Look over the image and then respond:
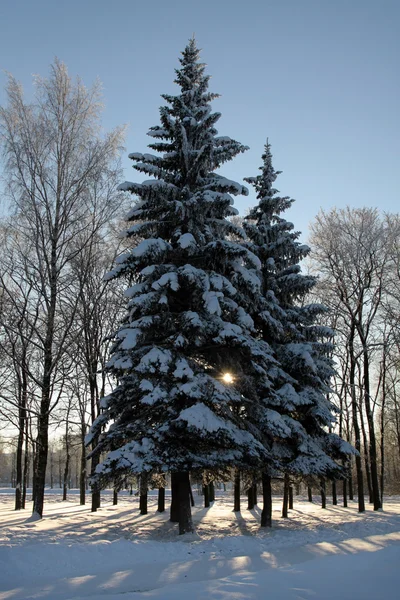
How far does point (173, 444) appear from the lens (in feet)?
38.1

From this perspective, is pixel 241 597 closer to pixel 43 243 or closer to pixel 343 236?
pixel 43 243

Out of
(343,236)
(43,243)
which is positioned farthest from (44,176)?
(343,236)

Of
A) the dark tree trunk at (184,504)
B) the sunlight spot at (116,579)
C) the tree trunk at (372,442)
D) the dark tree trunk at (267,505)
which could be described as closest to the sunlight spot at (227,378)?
the dark tree trunk at (184,504)

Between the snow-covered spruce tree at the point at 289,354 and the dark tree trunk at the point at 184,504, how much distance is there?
2.97 metres

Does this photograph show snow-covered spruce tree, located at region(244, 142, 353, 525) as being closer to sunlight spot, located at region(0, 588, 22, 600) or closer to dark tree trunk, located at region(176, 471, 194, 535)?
dark tree trunk, located at region(176, 471, 194, 535)

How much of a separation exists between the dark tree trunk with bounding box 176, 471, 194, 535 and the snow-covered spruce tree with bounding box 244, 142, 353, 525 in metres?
2.97

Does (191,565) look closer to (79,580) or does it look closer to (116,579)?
(116,579)

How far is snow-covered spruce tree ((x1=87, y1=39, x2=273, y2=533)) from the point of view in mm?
11547

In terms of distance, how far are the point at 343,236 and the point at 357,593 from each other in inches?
777

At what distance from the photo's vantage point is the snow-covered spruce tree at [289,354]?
1476 centimetres

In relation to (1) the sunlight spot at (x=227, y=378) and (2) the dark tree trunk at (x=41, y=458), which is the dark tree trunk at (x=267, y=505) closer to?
(1) the sunlight spot at (x=227, y=378)

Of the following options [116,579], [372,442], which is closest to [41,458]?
[116,579]

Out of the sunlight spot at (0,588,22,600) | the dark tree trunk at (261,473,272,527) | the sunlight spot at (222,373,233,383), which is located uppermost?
the sunlight spot at (222,373,233,383)

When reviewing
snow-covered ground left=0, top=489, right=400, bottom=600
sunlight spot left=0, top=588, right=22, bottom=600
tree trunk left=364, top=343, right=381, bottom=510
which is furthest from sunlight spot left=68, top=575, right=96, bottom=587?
tree trunk left=364, top=343, right=381, bottom=510
